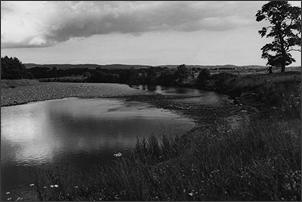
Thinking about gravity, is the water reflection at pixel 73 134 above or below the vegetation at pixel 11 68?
below

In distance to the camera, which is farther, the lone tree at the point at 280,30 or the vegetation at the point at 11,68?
the vegetation at the point at 11,68

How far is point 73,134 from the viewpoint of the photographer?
2894 cm

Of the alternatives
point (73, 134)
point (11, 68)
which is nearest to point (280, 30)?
point (73, 134)

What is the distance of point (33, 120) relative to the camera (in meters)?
38.8

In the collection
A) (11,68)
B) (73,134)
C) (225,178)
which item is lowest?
(73,134)

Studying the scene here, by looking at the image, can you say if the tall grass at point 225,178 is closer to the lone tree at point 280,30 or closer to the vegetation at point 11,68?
the lone tree at point 280,30

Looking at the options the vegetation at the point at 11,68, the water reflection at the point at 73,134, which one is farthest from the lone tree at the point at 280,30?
the vegetation at the point at 11,68

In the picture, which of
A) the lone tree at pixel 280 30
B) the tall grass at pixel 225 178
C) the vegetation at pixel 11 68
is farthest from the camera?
the vegetation at pixel 11 68

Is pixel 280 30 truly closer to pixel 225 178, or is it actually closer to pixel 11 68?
pixel 225 178

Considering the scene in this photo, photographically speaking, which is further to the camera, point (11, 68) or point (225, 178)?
point (11, 68)

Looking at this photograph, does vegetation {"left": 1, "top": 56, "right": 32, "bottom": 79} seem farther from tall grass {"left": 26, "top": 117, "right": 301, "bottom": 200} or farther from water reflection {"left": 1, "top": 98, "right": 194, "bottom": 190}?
tall grass {"left": 26, "top": 117, "right": 301, "bottom": 200}

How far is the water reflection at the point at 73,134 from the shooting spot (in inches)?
839

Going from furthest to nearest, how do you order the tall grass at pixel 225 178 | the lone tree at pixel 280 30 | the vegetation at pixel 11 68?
1. the vegetation at pixel 11 68
2. the lone tree at pixel 280 30
3. the tall grass at pixel 225 178

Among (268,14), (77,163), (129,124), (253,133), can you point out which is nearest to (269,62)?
(268,14)
